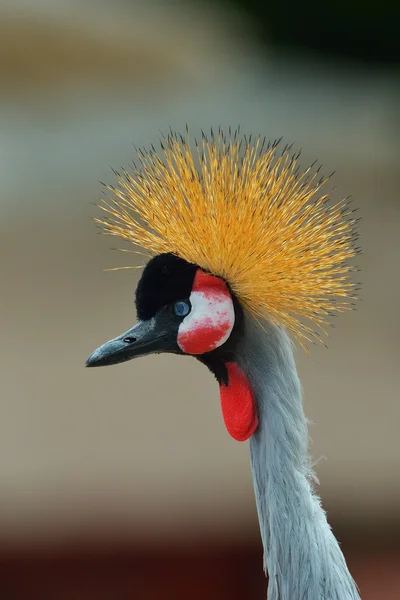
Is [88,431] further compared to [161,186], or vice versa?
[88,431]

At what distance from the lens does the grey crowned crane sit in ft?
3.81

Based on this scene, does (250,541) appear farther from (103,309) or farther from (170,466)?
(103,309)

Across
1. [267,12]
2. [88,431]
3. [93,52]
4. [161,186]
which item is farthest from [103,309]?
[161,186]

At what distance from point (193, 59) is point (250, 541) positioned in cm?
163

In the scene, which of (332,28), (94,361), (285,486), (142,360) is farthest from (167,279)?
(332,28)

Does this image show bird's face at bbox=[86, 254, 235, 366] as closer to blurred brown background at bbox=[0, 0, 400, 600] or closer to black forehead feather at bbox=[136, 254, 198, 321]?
black forehead feather at bbox=[136, 254, 198, 321]

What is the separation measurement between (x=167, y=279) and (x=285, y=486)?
32cm

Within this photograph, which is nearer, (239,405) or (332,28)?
(239,405)

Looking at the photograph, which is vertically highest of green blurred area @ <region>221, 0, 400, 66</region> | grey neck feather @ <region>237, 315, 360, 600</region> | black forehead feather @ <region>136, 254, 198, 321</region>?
green blurred area @ <region>221, 0, 400, 66</region>

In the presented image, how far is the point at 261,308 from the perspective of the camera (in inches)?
47.2

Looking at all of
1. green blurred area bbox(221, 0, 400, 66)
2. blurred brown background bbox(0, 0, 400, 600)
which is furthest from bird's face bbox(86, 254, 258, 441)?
A: green blurred area bbox(221, 0, 400, 66)

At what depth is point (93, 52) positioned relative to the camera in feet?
9.55

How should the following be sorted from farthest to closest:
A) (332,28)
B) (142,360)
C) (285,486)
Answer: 1. (332,28)
2. (142,360)
3. (285,486)

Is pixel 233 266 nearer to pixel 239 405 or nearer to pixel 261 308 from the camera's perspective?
pixel 261 308
